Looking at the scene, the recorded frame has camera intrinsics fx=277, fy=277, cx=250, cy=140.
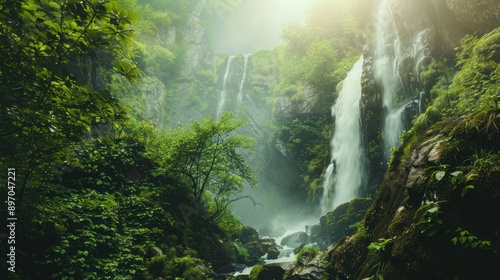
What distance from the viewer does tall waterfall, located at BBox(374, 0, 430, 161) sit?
13.0 m

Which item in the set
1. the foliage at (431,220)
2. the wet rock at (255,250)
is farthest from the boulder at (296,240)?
the foliage at (431,220)

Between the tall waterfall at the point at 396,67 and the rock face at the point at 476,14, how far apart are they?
75.5 inches

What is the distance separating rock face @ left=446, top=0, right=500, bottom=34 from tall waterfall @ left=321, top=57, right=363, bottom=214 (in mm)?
6983

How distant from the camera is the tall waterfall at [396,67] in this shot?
42.6 ft

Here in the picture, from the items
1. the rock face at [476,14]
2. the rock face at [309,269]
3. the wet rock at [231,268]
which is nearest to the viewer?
the rock face at [309,269]

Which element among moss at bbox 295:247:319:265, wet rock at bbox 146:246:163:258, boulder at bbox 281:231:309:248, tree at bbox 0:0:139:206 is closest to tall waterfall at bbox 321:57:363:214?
boulder at bbox 281:231:309:248

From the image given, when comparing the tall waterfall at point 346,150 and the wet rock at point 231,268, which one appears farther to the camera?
the tall waterfall at point 346,150

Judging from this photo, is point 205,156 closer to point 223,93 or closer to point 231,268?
point 231,268

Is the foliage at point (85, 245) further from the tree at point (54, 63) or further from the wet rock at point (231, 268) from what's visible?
the wet rock at point (231, 268)

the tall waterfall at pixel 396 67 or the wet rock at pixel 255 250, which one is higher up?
the tall waterfall at pixel 396 67

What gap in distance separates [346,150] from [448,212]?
1420cm

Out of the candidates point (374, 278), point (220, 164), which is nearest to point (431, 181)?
point (374, 278)

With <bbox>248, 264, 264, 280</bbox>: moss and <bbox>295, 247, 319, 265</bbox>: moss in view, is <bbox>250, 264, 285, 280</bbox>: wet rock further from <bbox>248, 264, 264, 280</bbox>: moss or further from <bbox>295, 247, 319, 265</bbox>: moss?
<bbox>295, 247, 319, 265</bbox>: moss

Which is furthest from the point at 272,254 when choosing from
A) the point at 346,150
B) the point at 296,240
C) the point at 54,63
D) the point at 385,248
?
the point at 54,63
